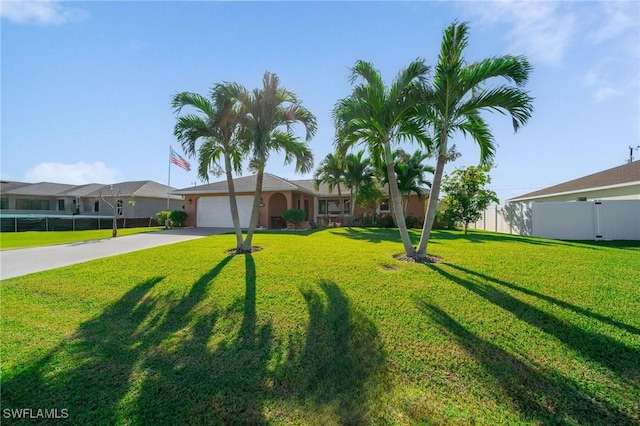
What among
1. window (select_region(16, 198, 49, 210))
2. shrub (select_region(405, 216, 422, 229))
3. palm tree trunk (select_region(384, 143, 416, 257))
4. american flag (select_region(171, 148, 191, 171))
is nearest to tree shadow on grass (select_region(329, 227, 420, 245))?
palm tree trunk (select_region(384, 143, 416, 257))

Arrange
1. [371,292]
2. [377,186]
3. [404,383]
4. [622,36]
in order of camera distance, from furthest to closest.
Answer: [377,186]
[622,36]
[371,292]
[404,383]

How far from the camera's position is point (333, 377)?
3.67 m

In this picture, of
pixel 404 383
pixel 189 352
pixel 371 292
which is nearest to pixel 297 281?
pixel 371 292

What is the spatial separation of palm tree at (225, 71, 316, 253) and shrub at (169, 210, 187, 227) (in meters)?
15.3

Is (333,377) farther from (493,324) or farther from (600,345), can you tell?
(600,345)

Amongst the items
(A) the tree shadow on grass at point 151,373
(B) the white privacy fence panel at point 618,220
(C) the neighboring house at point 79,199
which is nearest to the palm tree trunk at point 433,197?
(A) the tree shadow on grass at point 151,373

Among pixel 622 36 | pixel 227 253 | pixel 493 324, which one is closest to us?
pixel 493 324

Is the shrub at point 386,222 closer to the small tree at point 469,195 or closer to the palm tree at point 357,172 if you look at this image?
the palm tree at point 357,172

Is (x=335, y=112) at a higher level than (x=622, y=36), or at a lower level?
lower

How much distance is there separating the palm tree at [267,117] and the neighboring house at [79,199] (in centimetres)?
2518

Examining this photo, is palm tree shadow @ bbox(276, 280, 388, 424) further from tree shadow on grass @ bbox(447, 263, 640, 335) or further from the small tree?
the small tree

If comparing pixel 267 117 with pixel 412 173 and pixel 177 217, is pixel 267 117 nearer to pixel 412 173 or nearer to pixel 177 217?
pixel 412 173

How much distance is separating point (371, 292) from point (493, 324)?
2211mm

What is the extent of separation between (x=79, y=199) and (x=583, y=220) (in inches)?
1906
